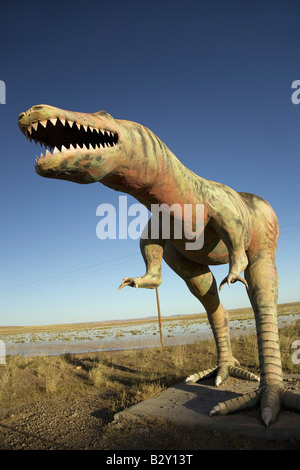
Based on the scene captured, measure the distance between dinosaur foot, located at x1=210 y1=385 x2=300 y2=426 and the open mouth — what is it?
280 cm

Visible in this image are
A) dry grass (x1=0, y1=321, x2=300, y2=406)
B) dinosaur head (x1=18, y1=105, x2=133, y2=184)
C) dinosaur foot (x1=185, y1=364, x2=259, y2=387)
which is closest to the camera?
dinosaur head (x1=18, y1=105, x2=133, y2=184)

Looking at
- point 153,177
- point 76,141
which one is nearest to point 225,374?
point 153,177

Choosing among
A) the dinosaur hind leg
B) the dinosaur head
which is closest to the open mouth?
the dinosaur head

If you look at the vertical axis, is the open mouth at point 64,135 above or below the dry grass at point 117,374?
above

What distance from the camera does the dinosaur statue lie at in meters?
2.41

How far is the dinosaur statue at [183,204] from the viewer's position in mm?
2414

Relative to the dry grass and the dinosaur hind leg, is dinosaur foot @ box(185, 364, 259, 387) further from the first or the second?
the dry grass

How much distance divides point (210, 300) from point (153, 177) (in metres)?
2.53

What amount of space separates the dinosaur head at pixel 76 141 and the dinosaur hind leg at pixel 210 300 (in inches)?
82.1

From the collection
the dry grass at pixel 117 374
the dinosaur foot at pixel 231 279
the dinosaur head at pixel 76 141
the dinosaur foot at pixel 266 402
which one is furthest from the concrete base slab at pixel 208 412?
the dinosaur head at pixel 76 141

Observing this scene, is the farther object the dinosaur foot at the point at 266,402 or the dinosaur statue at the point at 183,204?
the dinosaur foot at the point at 266,402

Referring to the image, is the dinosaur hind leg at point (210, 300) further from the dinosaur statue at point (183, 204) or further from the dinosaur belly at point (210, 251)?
the dinosaur belly at point (210, 251)
